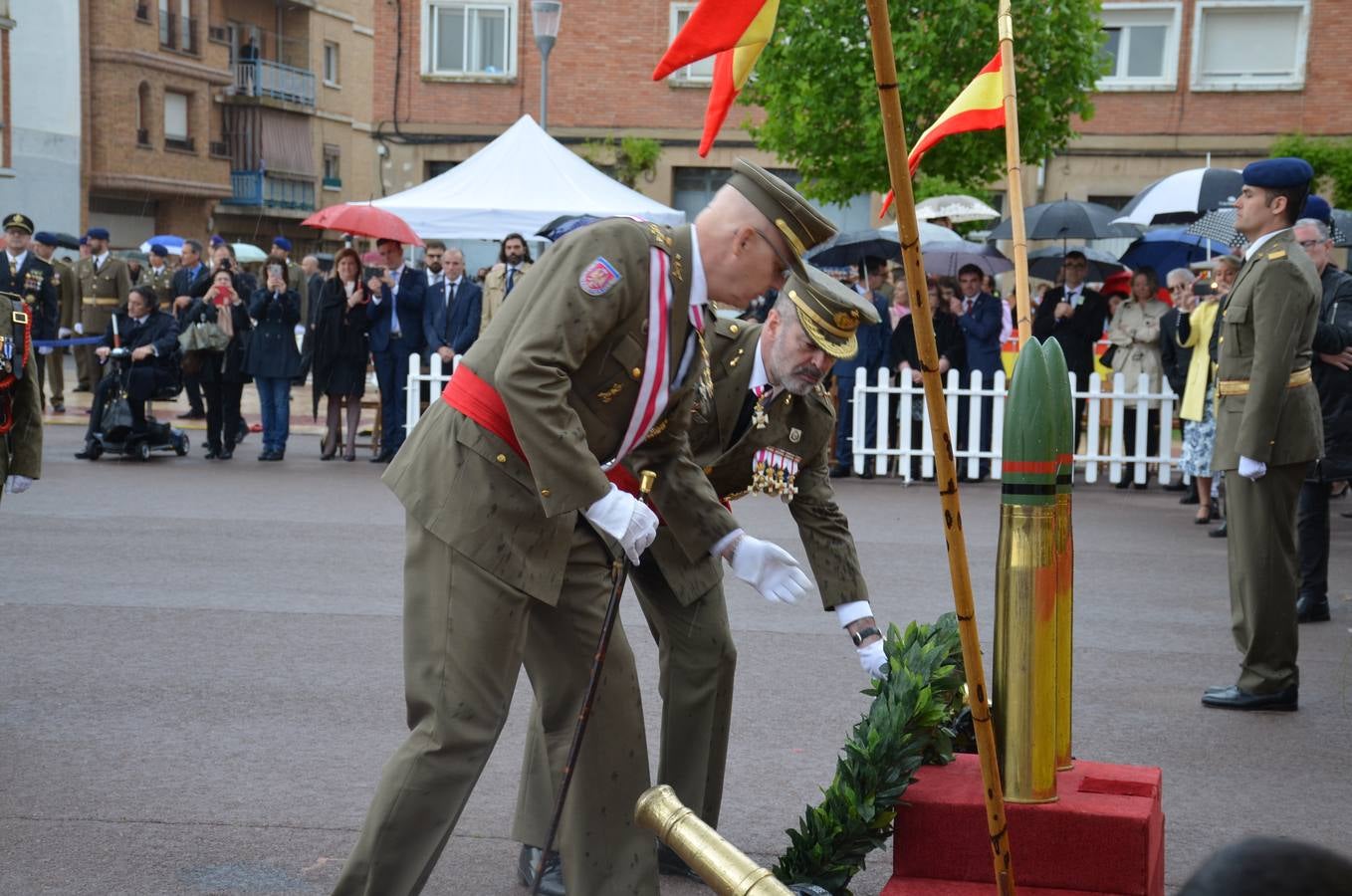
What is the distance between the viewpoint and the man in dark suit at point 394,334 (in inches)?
600

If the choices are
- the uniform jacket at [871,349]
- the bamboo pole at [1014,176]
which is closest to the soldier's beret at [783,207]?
the bamboo pole at [1014,176]

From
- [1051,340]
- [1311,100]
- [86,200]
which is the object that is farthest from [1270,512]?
[86,200]

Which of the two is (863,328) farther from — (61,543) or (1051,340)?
(1051,340)

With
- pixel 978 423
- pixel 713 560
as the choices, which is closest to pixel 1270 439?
pixel 713 560

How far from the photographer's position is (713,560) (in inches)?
175

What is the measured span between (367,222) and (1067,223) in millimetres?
7707

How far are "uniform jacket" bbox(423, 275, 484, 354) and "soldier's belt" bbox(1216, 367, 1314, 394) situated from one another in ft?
30.9

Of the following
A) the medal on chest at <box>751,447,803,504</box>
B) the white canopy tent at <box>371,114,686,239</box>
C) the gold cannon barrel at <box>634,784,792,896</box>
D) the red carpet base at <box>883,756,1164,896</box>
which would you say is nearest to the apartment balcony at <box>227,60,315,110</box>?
the white canopy tent at <box>371,114,686,239</box>

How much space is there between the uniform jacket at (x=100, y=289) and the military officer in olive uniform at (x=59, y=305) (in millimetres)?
152

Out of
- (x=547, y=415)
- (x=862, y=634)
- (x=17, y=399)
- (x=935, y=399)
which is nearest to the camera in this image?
(x=935, y=399)

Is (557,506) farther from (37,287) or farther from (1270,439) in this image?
(37,287)

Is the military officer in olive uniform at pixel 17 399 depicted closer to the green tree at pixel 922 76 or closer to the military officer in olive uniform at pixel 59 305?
the military officer in olive uniform at pixel 59 305

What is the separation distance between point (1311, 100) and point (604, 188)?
54.2ft

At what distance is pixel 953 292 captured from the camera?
1697 centimetres
